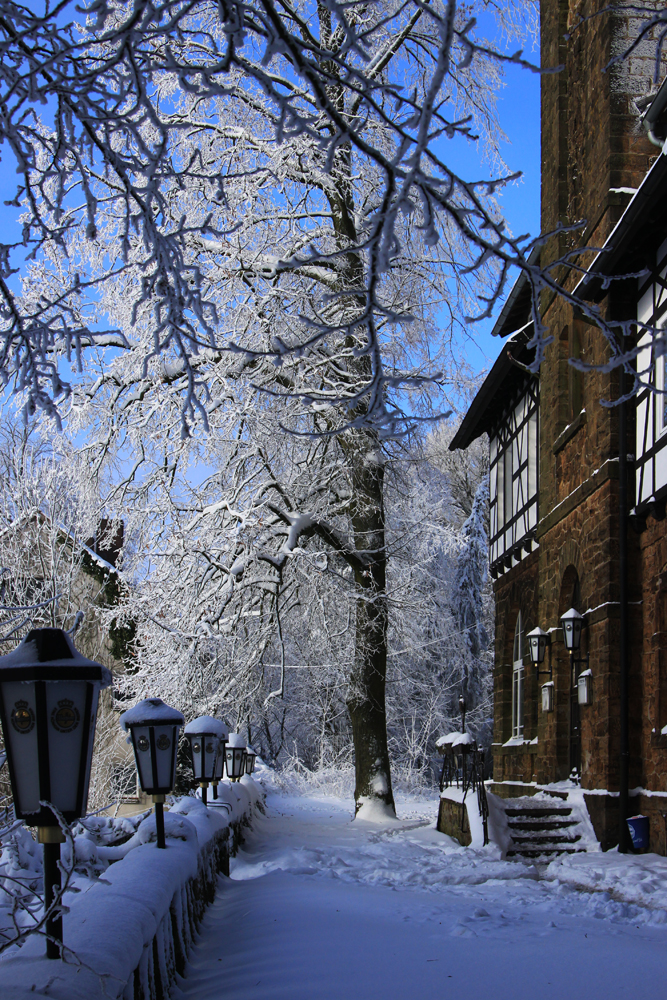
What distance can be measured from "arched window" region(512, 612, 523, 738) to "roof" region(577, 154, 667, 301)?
660cm

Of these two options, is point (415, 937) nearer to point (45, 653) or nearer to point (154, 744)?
point (154, 744)

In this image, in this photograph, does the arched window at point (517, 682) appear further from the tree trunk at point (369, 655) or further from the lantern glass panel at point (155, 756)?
the lantern glass panel at point (155, 756)

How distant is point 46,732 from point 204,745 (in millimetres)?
4908

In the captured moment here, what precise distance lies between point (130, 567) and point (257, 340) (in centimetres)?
438

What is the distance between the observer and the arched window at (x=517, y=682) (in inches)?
585

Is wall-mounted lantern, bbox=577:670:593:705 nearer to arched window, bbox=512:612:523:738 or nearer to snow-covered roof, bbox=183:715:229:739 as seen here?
arched window, bbox=512:612:523:738

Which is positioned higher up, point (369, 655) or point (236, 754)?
point (369, 655)

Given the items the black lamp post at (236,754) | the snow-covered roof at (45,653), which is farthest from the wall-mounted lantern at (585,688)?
the snow-covered roof at (45,653)

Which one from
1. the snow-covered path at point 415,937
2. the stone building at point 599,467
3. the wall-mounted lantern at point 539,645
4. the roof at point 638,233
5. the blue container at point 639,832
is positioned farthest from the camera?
the wall-mounted lantern at point 539,645

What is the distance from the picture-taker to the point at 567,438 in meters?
11.8

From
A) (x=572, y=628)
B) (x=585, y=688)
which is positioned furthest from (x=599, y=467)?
(x=585, y=688)

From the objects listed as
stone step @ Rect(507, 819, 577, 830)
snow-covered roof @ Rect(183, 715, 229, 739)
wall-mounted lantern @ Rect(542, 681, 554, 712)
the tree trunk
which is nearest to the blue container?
stone step @ Rect(507, 819, 577, 830)

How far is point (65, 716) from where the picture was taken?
118 inches

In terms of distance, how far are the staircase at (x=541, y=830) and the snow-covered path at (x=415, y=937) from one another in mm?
1313
